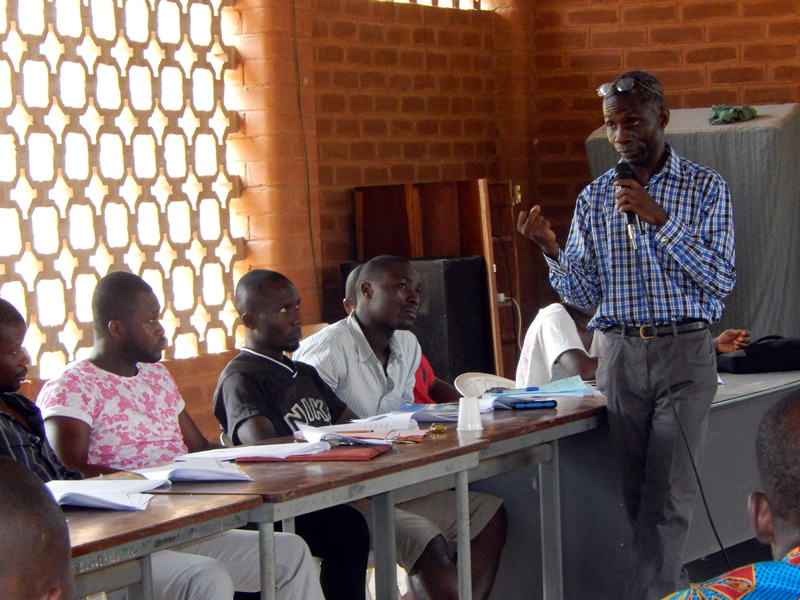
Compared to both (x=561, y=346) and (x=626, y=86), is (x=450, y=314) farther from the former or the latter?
(x=626, y=86)

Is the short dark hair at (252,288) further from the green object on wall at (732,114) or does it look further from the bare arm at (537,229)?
the green object on wall at (732,114)

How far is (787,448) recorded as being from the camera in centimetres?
147

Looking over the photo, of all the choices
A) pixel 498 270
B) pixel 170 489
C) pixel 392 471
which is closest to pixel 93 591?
pixel 170 489

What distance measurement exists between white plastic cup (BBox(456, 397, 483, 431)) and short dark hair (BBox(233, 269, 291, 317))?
0.75m

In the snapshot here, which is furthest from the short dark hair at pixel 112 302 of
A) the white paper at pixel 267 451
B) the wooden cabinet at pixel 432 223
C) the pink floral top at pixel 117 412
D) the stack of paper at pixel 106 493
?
the wooden cabinet at pixel 432 223

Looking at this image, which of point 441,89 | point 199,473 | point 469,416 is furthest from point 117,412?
point 441,89

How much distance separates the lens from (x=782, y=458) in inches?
58.1

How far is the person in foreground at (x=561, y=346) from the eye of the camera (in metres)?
4.05

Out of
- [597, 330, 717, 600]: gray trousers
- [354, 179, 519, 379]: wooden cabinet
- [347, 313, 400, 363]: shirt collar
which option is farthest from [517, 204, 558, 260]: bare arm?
[354, 179, 519, 379]: wooden cabinet

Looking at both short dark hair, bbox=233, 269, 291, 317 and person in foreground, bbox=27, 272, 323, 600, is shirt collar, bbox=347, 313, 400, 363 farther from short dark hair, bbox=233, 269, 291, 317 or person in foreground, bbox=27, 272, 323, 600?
person in foreground, bbox=27, 272, 323, 600

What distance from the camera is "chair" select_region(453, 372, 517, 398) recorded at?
13.1ft

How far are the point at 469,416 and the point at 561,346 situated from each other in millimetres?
1077

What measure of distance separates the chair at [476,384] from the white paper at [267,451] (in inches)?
47.9

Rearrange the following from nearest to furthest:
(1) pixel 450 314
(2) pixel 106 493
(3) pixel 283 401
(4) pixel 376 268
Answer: (2) pixel 106 493
(3) pixel 283 401
(4) pixel 376 268
(1) pixel 450 314
